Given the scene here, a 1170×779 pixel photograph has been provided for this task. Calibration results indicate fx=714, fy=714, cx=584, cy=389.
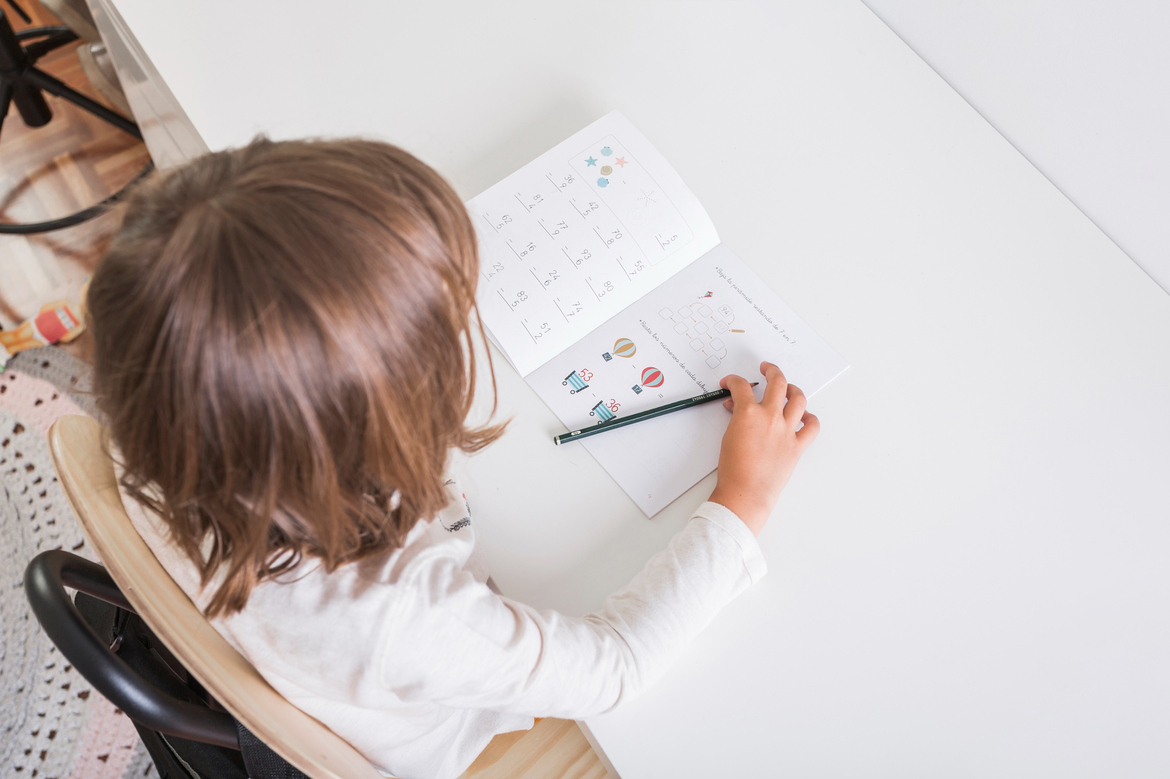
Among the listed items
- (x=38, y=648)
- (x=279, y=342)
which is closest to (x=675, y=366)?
(x=279, y=342)

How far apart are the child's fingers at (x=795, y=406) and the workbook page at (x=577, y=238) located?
0.16 meters

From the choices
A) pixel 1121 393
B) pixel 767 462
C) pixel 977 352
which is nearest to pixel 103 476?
pixel 767 462

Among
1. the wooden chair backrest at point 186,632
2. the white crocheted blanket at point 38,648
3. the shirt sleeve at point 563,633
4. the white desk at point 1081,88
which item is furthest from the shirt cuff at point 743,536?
the white crocheted blanket at point 38,648

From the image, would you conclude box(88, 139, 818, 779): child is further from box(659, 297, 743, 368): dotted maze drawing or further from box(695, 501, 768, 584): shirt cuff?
box(659, 297, 743, 368): dotted maze drawing

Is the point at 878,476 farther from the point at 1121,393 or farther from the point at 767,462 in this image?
the point at 1121,393

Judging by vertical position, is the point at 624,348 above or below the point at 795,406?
above

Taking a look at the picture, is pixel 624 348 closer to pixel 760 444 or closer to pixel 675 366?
pixel 675 366

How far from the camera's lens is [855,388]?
0.64m

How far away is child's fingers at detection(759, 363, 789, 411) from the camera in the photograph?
1.96ft

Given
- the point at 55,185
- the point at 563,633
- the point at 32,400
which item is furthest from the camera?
the point at 55,185

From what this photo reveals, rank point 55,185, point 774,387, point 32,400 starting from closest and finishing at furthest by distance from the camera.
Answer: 1. point 774,387
2. point 32,400
3. point 55,185

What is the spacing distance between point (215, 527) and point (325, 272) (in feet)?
0.57

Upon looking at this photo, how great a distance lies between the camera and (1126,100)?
0.64 m

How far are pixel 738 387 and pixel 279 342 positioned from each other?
384 millimetres
